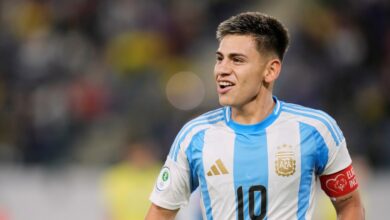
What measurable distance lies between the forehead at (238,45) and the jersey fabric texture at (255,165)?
37 cm

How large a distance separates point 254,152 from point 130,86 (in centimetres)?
647

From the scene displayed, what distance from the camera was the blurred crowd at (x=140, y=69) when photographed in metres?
10.2

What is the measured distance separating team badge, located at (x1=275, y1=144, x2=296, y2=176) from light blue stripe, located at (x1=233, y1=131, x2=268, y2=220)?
57mm

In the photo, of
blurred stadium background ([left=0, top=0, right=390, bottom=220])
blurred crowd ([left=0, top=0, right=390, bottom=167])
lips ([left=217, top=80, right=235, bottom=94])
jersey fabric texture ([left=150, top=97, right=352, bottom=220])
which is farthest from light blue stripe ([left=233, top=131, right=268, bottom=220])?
blurred crowd ([left=0, top=0, right=390, bottom=167])

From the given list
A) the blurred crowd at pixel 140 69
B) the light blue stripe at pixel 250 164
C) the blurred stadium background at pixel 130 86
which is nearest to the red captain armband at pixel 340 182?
the light blue stripe at pixel 250 164

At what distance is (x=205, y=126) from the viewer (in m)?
4.52

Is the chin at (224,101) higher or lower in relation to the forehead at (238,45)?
lower

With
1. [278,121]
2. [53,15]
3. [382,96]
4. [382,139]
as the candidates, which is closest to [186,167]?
[278,121]

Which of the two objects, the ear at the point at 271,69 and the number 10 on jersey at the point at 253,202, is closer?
the number 10 on jersey at the point at 253,202

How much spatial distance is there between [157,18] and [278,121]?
A: 7.82 m

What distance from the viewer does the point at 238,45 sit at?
4398mm

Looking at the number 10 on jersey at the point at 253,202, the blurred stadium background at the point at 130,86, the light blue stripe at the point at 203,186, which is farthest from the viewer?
the blurred stadium background at the point at 130,86

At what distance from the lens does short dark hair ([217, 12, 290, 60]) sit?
174 inches

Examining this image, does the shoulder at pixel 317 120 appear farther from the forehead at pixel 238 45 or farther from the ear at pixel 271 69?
the forehead at pixel 238 45
